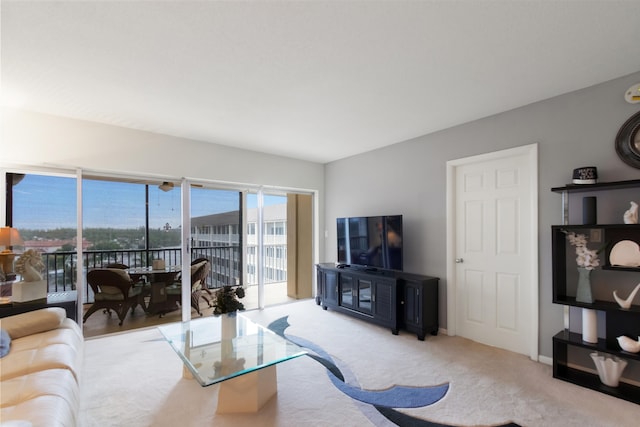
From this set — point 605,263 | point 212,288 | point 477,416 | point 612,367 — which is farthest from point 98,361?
point 605,263

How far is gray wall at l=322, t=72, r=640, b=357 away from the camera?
2.51m

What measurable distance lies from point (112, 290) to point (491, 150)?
4.76m

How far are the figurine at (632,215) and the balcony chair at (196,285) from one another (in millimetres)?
4527

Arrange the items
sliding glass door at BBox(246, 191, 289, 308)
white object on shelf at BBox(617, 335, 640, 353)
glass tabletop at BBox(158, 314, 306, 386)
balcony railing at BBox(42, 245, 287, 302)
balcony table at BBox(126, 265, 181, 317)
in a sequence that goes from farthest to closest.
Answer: sliding glass door at BBox(246, 191, 289, 308)
balcony table at BBox(126, 265, 181, 317)
balcony railing at BBox(42, 245, 287, 302)
white object on shelf at BBox(617, 335, 640, 353)
glass tabletop at BBox(158, 314, 306, 386)

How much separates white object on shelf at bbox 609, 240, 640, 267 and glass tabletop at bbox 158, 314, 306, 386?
2.49 meters

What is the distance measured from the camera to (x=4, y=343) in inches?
78.7

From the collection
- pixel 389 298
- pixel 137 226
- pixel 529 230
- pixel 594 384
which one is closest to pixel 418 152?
pixel 529 230

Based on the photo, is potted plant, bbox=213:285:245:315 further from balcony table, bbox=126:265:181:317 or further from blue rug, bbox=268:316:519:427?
balcony table, bbox=126:265:181:317

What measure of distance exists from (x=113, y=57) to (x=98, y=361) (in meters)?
2.68

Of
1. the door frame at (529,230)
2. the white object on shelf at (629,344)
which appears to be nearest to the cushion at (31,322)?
the door frame at (529,230)

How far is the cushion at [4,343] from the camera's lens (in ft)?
6.39

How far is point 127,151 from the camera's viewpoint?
3.62m

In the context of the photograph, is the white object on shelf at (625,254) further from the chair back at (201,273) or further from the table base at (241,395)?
the chair back at (201,273)

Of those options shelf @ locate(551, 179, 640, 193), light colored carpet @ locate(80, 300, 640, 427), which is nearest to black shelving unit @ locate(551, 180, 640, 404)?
shelf @ locate(551, 179, 640, 193)
